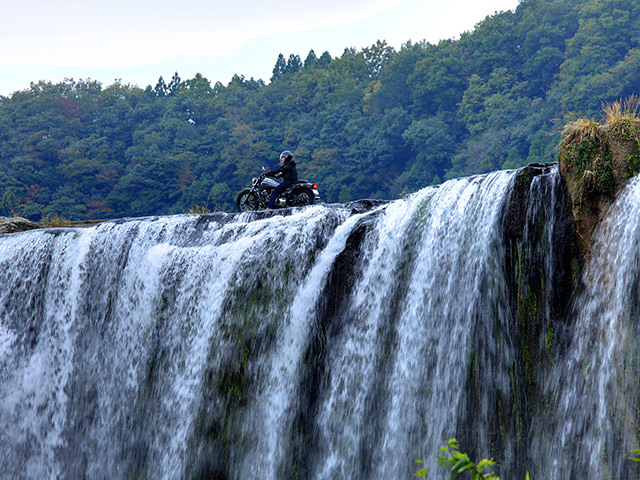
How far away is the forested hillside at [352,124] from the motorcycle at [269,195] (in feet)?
80.6

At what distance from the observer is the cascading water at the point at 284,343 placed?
629 cm

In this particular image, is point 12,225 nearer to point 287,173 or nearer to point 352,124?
point 287,173

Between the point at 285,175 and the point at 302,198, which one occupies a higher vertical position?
the point at 285,175

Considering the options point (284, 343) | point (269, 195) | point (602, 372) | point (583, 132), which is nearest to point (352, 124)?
point (269, 195)

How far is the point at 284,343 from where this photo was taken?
26.1ft

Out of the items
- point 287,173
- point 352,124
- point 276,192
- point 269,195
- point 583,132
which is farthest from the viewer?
point 352,124

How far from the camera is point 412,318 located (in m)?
6.91

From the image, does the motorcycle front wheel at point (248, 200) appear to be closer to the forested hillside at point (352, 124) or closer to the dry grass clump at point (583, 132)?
the dry grass clump at point (583, 132)

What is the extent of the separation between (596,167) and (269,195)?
Result: 7.54 metres

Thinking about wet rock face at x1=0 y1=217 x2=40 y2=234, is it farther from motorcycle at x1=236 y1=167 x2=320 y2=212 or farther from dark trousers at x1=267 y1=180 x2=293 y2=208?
dark trousers at x1=267 y1=180 x2=293 y2=208

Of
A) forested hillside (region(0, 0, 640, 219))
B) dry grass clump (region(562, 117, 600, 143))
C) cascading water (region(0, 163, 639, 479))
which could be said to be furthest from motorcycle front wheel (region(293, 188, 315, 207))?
forested hillside (region(0, 0, 640, 219))

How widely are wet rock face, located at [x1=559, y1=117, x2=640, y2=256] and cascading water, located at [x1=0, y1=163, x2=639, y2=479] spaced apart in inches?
9.9

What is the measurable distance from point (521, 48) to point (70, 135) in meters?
34.4

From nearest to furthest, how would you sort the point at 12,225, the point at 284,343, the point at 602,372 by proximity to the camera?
the point at 602,372
the point at 284,343
the point at 12,225
